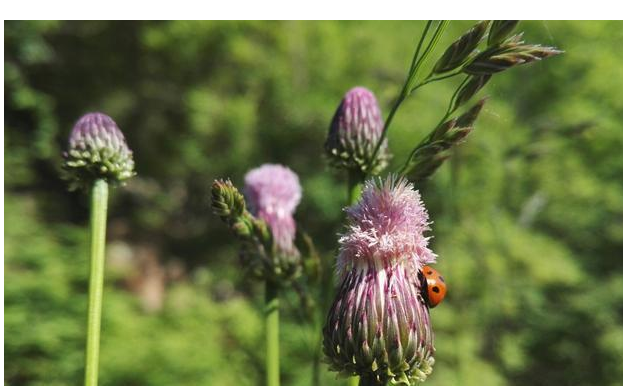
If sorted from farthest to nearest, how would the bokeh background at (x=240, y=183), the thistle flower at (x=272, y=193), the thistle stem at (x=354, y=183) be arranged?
the bokeh background at (x=240, y=183) → the thistle flower at (x=272, y=193) → the thistle stem at (x=354, y=183)

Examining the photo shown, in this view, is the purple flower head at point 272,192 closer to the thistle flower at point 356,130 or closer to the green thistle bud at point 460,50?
the thistle flower at point 356,130

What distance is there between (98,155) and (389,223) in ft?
0.82

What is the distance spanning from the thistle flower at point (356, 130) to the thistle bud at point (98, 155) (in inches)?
7.2

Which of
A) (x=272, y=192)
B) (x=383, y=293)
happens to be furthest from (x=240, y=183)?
(x=383, y=293)

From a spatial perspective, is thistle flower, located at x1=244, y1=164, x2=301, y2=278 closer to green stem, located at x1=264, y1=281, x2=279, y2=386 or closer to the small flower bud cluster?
the small flower bud cluster

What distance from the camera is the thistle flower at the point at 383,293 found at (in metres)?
0.44

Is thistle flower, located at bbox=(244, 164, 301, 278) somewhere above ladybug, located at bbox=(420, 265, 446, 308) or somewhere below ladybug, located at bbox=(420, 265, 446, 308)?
above

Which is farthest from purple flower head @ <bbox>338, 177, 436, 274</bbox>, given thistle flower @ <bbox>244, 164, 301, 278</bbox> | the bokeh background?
the bokeh background

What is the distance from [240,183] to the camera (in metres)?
3.50

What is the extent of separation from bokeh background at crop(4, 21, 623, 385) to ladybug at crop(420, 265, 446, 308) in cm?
205

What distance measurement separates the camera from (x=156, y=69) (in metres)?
4.11

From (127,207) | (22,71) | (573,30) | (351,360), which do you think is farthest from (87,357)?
(127,207)

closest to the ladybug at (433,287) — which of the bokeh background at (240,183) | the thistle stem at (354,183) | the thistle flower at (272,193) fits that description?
the thistle stem at (354,183)

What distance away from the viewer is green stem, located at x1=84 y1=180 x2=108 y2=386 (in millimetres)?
402
